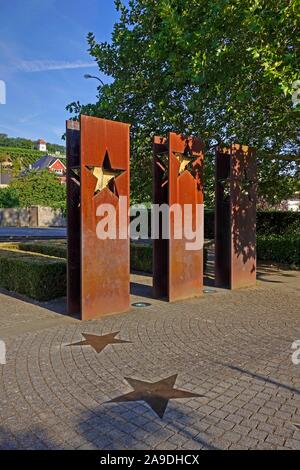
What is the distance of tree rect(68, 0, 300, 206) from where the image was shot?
23.3 feet

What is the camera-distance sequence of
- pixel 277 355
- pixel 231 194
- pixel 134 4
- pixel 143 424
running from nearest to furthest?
pixel 143 424
pixel 277 355
pixel 231 194
pixel 134 4

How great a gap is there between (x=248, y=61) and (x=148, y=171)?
14.6 ft

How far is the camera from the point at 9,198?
44281mm

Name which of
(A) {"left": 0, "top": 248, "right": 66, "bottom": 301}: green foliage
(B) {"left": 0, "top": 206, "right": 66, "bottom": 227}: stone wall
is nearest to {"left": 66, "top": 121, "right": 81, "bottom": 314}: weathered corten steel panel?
(A) {"left": 0, "top": 248, "right": 66, "bottom": 301}: green foliage

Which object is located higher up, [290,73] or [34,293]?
[290,73]

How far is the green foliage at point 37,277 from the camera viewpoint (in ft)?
25.9

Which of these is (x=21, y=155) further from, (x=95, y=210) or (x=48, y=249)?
(x=95, y=210)

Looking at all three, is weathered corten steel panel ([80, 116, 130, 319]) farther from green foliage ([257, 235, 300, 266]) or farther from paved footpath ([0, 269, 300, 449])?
green foliage ([257, 235, 300, 266])

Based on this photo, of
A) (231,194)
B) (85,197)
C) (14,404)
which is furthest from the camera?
(231,194)

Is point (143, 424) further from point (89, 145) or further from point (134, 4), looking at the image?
point (134, 4)

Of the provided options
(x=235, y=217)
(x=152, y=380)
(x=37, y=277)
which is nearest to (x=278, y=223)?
(x=235, y=217)

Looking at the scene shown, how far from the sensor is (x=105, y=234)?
267 inches
